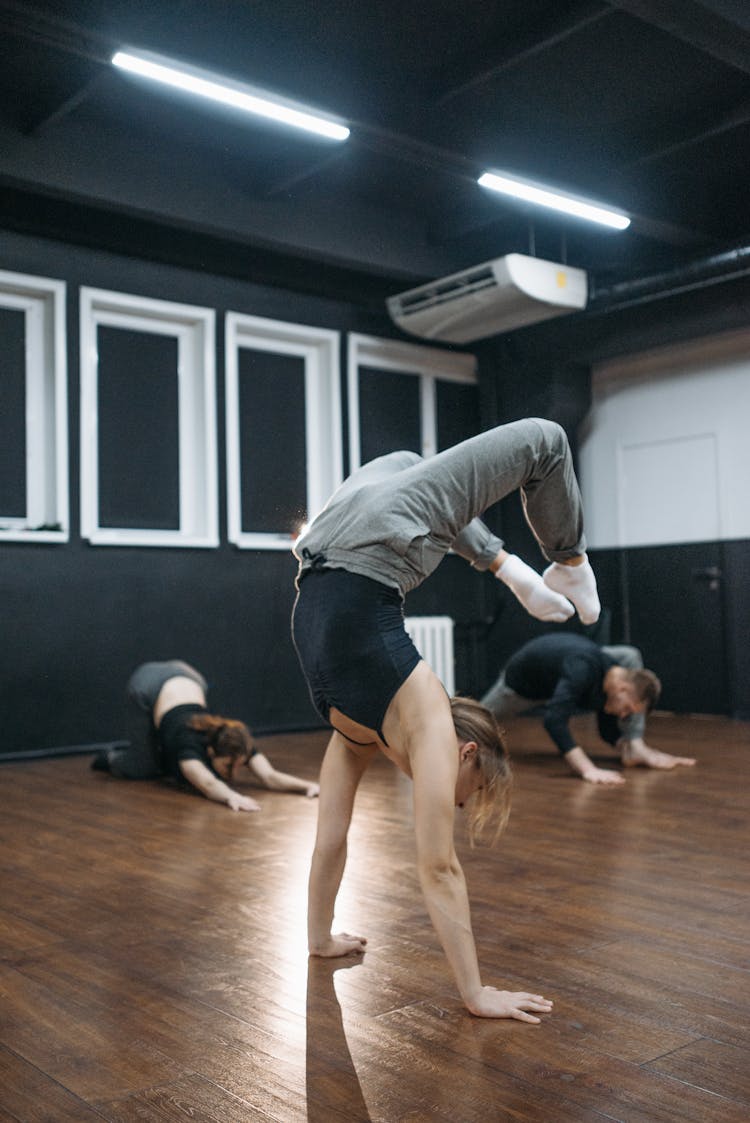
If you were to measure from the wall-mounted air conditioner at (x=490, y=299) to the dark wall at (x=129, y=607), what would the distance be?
0.54 meters

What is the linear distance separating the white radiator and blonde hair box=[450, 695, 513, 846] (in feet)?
16.3

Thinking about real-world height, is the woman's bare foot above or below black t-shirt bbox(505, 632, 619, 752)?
below

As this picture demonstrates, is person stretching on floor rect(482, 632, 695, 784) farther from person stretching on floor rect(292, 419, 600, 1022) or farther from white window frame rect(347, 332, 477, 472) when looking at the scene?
person stretching on floor rect(292, 419, 600, 1022)

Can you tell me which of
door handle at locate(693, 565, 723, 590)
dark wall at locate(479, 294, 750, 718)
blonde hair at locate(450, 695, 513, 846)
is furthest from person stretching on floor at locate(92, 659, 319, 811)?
door handle at locate(693, 565, 723, 590)

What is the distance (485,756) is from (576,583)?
40cm

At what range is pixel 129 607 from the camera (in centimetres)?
618

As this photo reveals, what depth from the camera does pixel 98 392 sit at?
6.18 metres

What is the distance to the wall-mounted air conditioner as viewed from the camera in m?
6.51

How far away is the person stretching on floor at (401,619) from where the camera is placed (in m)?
1.87

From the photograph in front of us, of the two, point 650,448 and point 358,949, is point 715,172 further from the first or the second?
point 358,949

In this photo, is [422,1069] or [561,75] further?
[561,75]

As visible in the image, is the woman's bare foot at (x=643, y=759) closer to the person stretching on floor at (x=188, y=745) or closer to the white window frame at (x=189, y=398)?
the person stretching on floor at (x=188, y=745)

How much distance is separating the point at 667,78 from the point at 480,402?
3.30 metres

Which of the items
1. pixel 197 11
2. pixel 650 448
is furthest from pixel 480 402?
pixel 197 11
